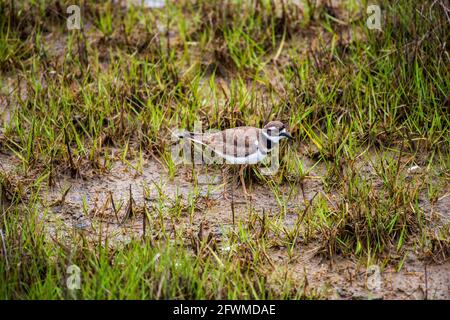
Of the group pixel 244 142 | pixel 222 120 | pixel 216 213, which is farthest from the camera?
pixel 222 120

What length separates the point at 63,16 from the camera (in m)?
7.72

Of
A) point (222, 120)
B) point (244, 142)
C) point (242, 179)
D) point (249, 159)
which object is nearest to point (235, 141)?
point (244, 142)

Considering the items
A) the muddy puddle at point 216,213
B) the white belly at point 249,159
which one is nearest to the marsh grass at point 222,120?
the muddy puddle at point 216,213

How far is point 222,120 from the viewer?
259 inches

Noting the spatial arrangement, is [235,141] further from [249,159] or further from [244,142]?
[249,159]

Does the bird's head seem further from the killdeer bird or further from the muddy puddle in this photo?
the muddy puddle

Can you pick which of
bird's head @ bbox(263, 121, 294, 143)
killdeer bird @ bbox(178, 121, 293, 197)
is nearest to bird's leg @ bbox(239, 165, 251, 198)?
killdeer bird @ bbox(178, 121, 293, 197)

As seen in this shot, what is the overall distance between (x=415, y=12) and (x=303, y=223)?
8.59ft

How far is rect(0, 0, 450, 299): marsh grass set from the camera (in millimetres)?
4973

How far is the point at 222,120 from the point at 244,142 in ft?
2.18

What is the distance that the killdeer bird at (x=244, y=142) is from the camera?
594 cm

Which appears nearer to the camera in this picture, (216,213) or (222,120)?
(216,213)

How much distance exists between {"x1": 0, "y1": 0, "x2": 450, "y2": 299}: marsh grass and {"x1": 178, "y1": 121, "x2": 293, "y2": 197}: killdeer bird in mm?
206

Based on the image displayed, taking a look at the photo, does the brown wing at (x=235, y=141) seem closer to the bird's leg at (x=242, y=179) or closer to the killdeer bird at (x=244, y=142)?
the killdeer bird at (x=244, y=142)
